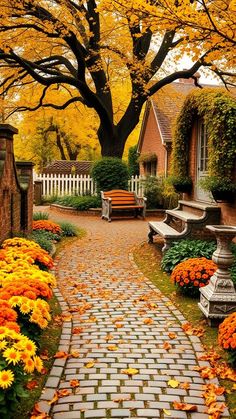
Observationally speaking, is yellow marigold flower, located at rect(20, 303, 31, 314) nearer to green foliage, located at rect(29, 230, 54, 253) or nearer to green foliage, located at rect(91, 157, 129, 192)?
green foliage, located at rect(29, 230, 54, 253)

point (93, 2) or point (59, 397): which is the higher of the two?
point (93, 2)

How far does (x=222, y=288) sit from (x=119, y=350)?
62.8 inches

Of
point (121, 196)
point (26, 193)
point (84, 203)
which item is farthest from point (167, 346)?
point (84, 203)

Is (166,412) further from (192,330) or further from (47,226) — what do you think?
(47,226)

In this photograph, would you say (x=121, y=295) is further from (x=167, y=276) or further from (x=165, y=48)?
(x=165, y=48)

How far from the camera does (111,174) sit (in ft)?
62.3

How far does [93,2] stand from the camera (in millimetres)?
16766

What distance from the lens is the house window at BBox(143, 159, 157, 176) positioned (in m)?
25.3

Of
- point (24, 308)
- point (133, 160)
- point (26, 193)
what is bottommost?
point (24, 308)

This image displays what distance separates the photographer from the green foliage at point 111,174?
1902cm

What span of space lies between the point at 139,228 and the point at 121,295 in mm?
7722

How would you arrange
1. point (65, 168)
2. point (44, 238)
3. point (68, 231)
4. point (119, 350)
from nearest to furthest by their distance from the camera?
1. point (119, 350)
2. point (44, 238)
3. point (68, 231)
4. point (65, 168)

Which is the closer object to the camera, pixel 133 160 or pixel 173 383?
pixel 173 383

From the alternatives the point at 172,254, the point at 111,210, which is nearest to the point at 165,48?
the point at 111,210
